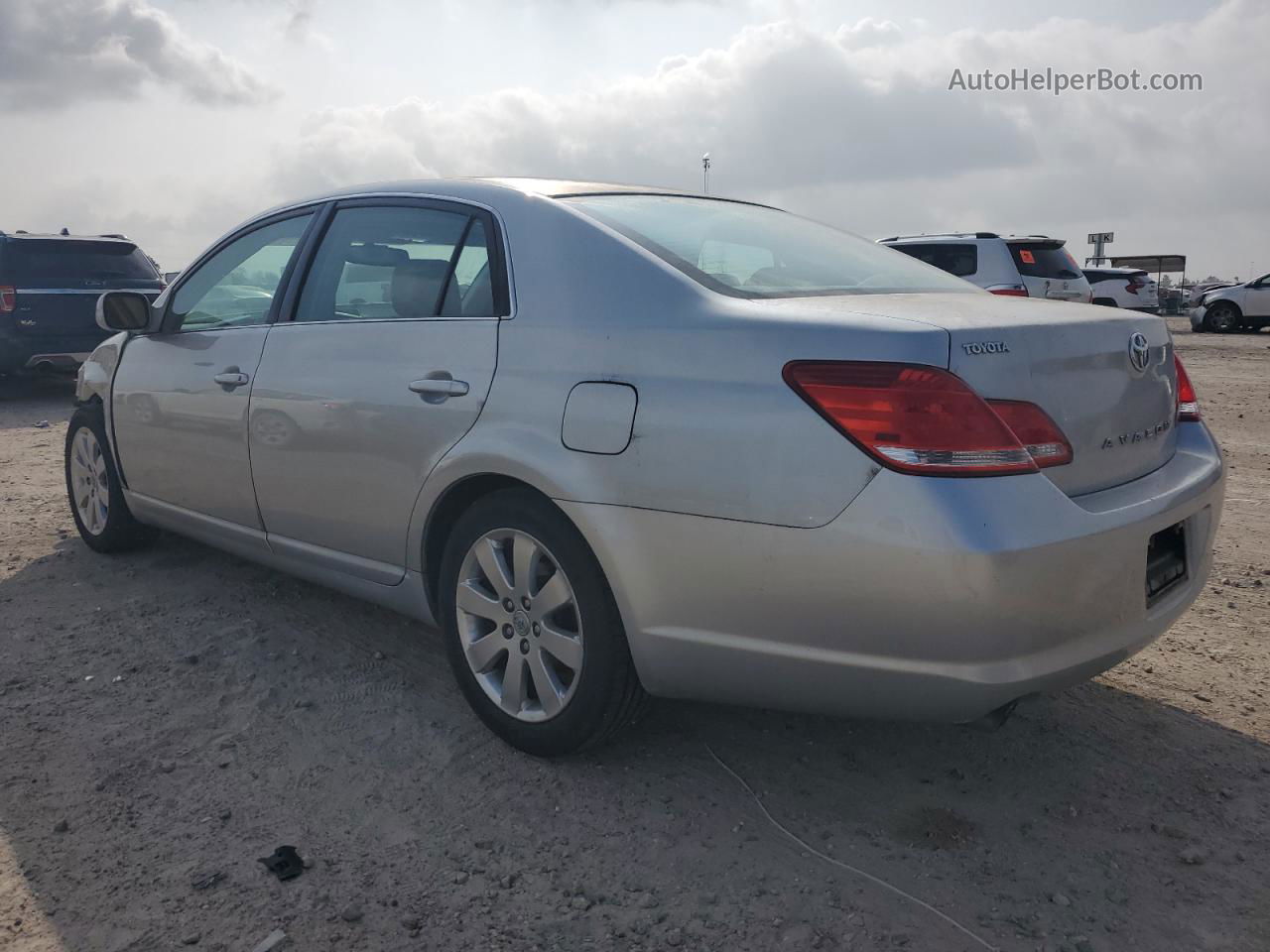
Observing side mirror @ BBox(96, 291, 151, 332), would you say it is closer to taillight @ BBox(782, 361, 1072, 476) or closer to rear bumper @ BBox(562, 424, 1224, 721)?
rear bumper @ BBox(562, 424, 1224, 721)

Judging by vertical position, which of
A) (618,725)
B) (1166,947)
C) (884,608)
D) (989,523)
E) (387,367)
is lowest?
(1166,947)

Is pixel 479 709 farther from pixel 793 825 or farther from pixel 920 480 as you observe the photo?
pixel 920 480

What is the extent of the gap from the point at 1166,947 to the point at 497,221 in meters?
2.44

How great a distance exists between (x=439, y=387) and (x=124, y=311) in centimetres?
206

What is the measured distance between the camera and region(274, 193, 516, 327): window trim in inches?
120

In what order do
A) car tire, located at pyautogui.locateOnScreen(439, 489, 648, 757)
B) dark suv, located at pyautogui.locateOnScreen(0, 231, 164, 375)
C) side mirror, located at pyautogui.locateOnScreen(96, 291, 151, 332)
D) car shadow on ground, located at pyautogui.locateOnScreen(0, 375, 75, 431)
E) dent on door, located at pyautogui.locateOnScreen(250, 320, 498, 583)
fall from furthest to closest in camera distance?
dark suv, located at pyautogui.locateOnScreen(0, 231, 164, 375)
car shadow on ground, located at pyautogui.locateOnScreen(0, 375, 75, 431)
side mirror, located at pyautogui.locateOnScreen(96, 291, 151, 332)
dent on door, located at pyautogui.locateOnScreen(250, 320, 498, 583)
car tire, located at pyautogui.locateOnScreen(439, 489, 648, 757)

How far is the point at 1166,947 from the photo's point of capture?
2.18 m

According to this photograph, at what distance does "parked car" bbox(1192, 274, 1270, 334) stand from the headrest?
23.4 metres

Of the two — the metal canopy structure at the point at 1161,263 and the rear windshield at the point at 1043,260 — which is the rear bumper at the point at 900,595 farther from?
the metal canopy structure at the point at 1161,263

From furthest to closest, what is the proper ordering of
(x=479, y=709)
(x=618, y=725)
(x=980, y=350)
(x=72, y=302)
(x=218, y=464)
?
1. (x=72, y=302)
2. (x=218, y=464)
3. (x=479, y=709)
4. (x=618, y=725)
5. (x=980, y=350)

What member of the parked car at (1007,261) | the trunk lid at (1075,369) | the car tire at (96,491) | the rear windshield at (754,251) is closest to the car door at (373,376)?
the rear windshield at (754,251)

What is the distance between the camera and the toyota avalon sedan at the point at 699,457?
2264mm

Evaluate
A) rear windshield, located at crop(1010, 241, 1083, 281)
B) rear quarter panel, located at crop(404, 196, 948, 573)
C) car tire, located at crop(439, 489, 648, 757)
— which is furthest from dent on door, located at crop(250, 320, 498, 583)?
rear windshield, located at crop(1010, 241, 1083, 281)

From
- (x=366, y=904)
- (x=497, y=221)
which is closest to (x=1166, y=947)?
(x=366, y=904)
